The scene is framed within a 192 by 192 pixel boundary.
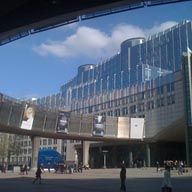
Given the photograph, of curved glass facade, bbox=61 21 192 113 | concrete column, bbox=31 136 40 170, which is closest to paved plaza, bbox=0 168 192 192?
concrete column, bbox=31 136 40 170

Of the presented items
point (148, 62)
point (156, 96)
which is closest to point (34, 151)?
point (156, 96)

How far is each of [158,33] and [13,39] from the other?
171055 millimetres

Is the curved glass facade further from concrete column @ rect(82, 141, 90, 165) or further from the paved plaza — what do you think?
the paved plaza

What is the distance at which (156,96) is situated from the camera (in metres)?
111

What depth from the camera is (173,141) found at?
111 meters

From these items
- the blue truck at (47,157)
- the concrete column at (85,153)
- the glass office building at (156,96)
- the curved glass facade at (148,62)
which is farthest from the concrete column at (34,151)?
the curved glass facade at (148,62)

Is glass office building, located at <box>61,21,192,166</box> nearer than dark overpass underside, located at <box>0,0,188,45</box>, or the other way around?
dark overpass underside, located at <box>0,0,188,45</box>

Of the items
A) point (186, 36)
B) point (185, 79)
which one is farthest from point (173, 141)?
point (186, 36)

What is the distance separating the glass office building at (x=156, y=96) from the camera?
10175 cm

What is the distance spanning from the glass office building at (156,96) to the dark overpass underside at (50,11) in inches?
2801

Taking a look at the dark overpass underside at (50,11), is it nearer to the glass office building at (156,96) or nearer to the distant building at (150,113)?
the distant building at (150,113)

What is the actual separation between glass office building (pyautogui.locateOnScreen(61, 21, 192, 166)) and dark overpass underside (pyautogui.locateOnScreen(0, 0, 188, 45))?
7115cm

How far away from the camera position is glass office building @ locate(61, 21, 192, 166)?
10175 cm

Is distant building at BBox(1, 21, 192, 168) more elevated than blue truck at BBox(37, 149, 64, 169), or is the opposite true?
distant building at BBox(1, 21, 192, 168)
